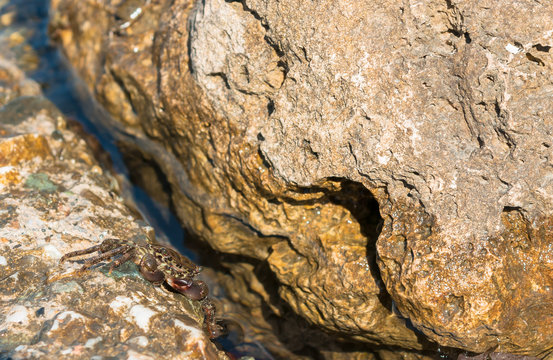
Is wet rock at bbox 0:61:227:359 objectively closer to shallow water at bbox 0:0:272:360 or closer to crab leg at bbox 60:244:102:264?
crab leg at bbox 60:244:102:264

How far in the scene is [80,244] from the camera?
3.12 metres

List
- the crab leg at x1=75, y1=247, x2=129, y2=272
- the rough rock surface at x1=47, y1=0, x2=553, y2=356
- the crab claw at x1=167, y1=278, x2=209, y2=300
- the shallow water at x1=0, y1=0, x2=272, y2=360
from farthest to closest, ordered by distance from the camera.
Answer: the shallow water at x1=0, y1=0, x2=272, y2=360 → the crab claw at x1=167, y1=278, x2=209, y2=300 → the crab leg at x1=75, y1=247, x2=129, y2=272 → the rough rock surface at x1=47, y1=0, x2=553, y2=356

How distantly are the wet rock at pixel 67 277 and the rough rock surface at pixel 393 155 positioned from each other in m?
0.91

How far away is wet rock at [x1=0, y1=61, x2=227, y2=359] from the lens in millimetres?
2463

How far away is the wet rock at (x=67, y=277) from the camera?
246 centimetres

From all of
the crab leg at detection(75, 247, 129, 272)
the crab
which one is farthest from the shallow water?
the crab leg at detection(75, 247, 129, 272)

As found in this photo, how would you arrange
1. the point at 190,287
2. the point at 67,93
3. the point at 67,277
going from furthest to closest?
the point at 67,93
the point at 190,287
the point at 67,277

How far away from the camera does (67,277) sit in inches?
111

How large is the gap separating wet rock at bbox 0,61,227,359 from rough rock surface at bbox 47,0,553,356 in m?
0.91

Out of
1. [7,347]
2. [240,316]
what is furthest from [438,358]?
[7,347]

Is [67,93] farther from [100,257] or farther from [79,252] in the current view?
[100,257]

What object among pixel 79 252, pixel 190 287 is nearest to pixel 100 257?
pixel 79 252

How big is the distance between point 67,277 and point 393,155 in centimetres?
200

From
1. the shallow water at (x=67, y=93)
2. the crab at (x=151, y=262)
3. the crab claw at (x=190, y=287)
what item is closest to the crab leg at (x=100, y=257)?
the crab at (x=151, y=262)
